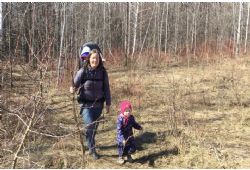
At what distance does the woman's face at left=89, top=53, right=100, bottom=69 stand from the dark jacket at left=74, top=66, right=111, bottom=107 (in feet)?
0.27

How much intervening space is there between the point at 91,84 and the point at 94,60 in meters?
0.31

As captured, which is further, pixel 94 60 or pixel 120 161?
pixel 120 161

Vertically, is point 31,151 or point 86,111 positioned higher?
point 86,111

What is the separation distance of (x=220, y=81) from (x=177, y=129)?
538 cm

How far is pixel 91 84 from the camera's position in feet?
14.1

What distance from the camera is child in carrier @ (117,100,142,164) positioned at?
436 cm

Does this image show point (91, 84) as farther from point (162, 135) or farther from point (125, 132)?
point (162, 135)

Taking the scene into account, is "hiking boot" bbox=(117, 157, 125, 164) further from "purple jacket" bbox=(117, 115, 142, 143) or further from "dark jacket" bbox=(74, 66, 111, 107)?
"dark jacket" bbox=(74, 66, 111, 107)

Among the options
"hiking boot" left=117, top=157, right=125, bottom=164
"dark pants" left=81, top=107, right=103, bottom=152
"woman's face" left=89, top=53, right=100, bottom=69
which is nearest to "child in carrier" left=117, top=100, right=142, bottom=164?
"hiking boot" left=117, top=157, right=125, bottom=164

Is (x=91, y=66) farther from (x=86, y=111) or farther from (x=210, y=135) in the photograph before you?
(x=210, y=135)

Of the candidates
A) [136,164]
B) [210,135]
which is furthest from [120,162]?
[210,135]

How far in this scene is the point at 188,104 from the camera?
7180 millimetres

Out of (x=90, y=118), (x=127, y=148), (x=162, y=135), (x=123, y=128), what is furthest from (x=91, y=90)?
(x=162, y=135)

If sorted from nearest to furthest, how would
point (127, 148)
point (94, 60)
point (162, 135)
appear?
Result: 1. point (94, 60)
2. point (127, 148)
3. point (162, 135)
